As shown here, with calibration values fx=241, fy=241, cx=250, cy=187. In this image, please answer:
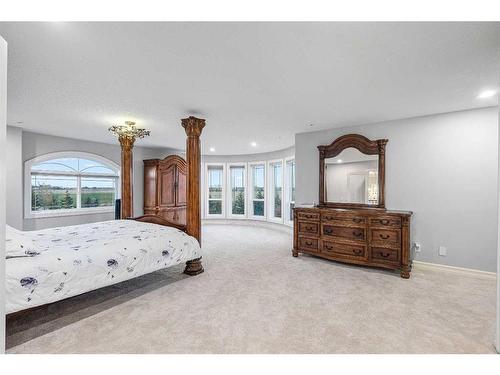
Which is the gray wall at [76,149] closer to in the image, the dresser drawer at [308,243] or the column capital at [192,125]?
the column capital at [192,125]

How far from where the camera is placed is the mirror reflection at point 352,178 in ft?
13.2

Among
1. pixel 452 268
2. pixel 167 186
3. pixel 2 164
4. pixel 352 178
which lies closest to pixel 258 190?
pixel 167 186

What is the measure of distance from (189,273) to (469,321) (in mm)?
3019

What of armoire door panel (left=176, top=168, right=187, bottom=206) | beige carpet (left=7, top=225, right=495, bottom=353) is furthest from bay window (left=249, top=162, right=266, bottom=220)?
beige carpet (left=7, top=225, right=495, bottom=353)

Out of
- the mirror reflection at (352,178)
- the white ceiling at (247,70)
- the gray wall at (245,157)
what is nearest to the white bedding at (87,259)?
the white ceiling at (247,70)

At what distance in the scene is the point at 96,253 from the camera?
228cm

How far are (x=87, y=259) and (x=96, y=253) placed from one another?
0.10m

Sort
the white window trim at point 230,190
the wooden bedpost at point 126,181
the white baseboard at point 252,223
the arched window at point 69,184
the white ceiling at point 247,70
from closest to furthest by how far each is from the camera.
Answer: the white ceiling at point 247,70, the wooden bedpost at point 126,181, the arched window at point 69,184, the white baseboard at point 252,223, the white window trim at point 230,190

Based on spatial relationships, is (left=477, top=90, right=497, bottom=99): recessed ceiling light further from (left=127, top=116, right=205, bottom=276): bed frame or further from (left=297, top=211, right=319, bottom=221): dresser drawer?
(left=127, top=116, right=205, bottom=276): bed frame

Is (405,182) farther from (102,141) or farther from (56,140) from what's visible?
(56,140)

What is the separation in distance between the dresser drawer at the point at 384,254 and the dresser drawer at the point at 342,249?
13 centimetres

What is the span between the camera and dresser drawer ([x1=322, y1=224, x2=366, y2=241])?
3590mm

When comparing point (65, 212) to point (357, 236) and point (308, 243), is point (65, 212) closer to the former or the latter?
point (308, 243)

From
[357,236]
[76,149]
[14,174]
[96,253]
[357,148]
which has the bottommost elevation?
[357,236]
